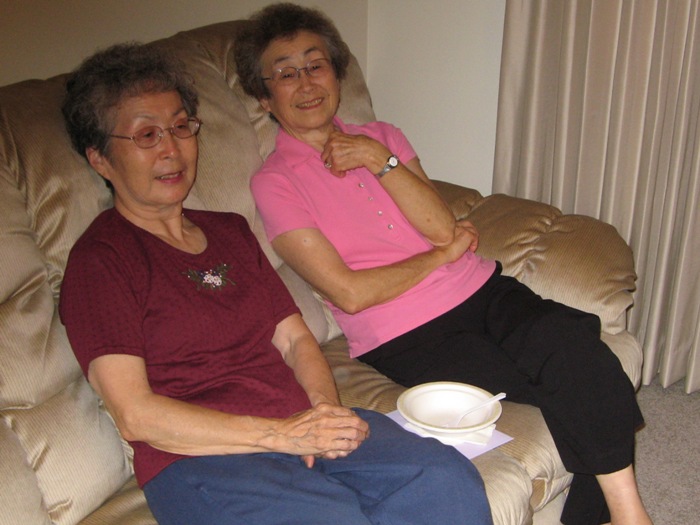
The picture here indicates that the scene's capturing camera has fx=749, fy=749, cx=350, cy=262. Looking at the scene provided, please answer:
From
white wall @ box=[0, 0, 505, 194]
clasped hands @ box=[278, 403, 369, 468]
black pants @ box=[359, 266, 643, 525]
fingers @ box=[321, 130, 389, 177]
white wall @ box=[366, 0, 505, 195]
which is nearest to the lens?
clasped hands @ box=[278, 403, 369, 468]

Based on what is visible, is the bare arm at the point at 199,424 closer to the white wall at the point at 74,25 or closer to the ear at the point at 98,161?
the ear at the point at 98,161

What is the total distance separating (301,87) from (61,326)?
0.86m

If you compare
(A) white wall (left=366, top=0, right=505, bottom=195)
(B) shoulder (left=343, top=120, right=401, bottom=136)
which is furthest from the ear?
(A) white wall (left=366, top=0, right=505, bottom=195)

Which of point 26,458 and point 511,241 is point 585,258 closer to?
point 511,241

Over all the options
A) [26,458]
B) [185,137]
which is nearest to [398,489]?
[26,458]

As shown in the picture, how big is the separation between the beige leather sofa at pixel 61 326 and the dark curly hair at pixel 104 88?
78mm

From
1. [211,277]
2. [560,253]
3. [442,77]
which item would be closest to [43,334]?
[211,277]

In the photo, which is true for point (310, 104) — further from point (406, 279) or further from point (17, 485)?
point (17, 485)

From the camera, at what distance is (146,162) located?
1.54 m

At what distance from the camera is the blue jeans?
128cm

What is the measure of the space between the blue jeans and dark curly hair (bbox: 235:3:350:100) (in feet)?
3.40

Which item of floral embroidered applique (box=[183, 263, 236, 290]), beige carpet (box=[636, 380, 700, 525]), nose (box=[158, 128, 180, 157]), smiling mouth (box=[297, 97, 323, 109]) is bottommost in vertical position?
beige carpet (box=[636, 380, 700, 525])

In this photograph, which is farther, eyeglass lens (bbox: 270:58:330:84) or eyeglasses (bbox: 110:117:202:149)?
eyeglass lens (bbox: 270:58:330:84)

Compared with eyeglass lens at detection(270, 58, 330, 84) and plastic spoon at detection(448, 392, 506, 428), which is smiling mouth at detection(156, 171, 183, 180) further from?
plastic spoon at detection(448, 392, 506, 428)
